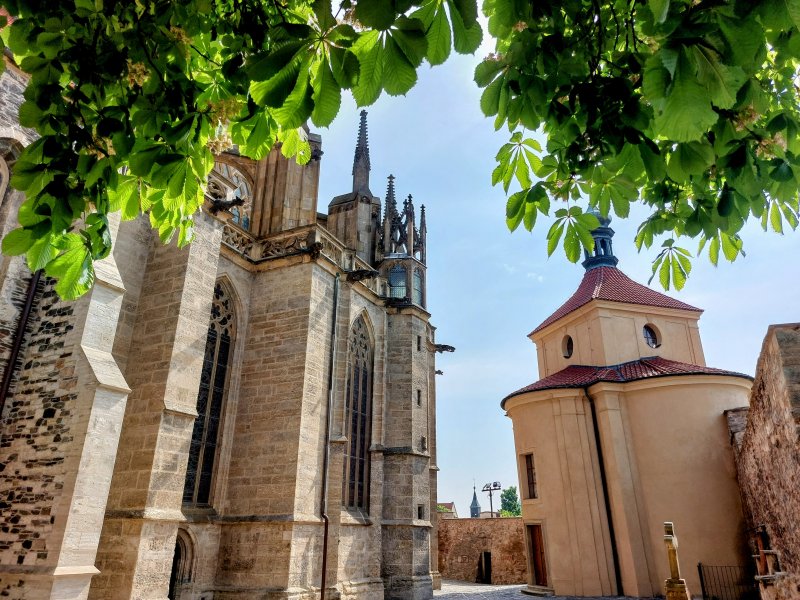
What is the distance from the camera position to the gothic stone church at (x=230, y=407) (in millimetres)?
8023

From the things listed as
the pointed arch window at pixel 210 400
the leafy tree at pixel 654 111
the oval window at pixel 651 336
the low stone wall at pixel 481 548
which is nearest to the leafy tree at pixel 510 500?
the low stone wall at pixel 481 548

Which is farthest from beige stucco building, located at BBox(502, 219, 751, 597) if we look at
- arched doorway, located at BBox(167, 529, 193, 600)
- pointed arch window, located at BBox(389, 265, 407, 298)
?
arched doorway, located at BBox(167, 529, 193, 600)

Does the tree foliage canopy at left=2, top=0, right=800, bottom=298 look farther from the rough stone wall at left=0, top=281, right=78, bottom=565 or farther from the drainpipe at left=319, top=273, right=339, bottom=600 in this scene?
the drainpipe at left=319, top=273, right=339, bottom=600

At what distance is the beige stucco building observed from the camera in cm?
1538

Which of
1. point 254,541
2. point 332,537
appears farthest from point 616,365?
point 254,541

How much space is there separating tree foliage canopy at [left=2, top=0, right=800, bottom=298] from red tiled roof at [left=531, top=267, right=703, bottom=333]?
18.7 meters

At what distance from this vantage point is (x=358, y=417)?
16781 mm

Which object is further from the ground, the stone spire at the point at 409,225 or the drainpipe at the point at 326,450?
the stone spire at the point at 409,225

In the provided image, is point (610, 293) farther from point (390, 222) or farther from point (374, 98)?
point (374, 98)

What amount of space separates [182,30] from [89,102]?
54 cm

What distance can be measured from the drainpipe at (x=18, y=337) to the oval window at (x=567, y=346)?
18.1 metres

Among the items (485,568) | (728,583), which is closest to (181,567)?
(728,583)

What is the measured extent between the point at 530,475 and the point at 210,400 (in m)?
11.3

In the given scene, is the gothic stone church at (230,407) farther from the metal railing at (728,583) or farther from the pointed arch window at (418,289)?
the metal railing at (728,583)
